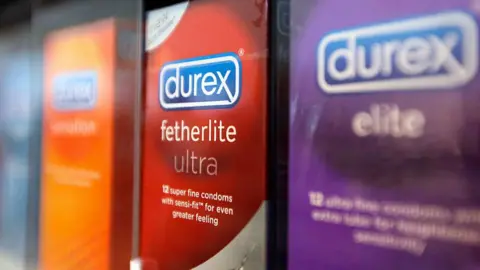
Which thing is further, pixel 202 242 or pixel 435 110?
pixel 202 242

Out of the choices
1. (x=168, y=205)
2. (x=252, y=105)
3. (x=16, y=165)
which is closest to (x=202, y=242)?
(x=168, y=205)

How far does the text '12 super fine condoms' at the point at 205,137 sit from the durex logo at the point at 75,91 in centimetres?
15

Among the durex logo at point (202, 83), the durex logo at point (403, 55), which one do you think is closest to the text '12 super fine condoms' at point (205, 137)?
the durex logo at point (202, 83)

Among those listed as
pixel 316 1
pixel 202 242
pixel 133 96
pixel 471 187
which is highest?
pixel 316 1

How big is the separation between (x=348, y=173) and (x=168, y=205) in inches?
13.7

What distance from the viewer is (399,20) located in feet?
2.02

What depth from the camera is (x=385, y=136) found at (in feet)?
2.05

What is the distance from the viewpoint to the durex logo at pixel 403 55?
1.86 ft

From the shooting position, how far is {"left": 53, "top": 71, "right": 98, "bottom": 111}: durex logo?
1041 mm

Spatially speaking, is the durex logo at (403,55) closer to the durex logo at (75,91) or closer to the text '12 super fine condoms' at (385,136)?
the text '12 super fine condoms' at (385,136)

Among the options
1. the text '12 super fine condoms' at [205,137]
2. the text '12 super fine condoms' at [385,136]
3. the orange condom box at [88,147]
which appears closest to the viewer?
the text '12 super fine condoms' at [385,136]

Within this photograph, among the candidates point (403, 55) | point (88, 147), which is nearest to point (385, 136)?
point (403, 55)

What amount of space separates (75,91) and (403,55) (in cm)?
69

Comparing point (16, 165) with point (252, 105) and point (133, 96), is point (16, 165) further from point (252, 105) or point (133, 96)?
point (252, 105)
